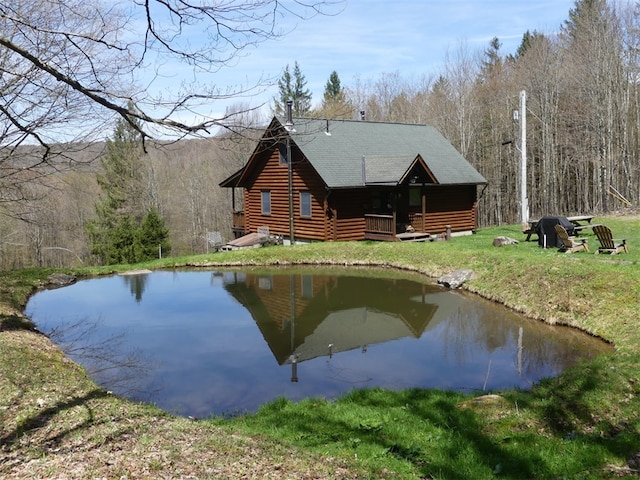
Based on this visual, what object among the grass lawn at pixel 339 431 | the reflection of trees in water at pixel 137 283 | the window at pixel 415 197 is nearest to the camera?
the grass lawn at pixel 339 431

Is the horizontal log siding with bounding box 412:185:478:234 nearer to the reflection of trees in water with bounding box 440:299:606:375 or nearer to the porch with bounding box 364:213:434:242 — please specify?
the porch with bounding box 364:213:434:242

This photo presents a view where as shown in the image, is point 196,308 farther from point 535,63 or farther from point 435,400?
point 535,63

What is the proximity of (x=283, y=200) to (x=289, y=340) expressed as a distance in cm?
1481

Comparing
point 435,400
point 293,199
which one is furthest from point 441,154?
point 435,400

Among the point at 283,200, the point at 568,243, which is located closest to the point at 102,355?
the point at 568,243

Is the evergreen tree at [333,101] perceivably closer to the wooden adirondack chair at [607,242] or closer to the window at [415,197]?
the window at [415,197]

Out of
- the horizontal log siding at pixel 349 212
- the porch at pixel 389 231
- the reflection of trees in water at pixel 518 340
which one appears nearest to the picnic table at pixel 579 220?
the porch at pixel 389 231

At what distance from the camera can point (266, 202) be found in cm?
2688

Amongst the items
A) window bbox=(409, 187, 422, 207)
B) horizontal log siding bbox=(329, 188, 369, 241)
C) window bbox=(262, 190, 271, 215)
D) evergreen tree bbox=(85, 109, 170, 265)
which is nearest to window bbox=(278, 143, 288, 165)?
Answer: window bbox=(262, 190, 271, 215)

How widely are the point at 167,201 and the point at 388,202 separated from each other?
2984cm

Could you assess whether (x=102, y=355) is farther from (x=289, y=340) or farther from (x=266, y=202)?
(x=266, y=202)

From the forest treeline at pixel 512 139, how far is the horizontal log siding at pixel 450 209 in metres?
3.23

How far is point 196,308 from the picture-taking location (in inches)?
559

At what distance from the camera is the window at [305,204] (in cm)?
2414
